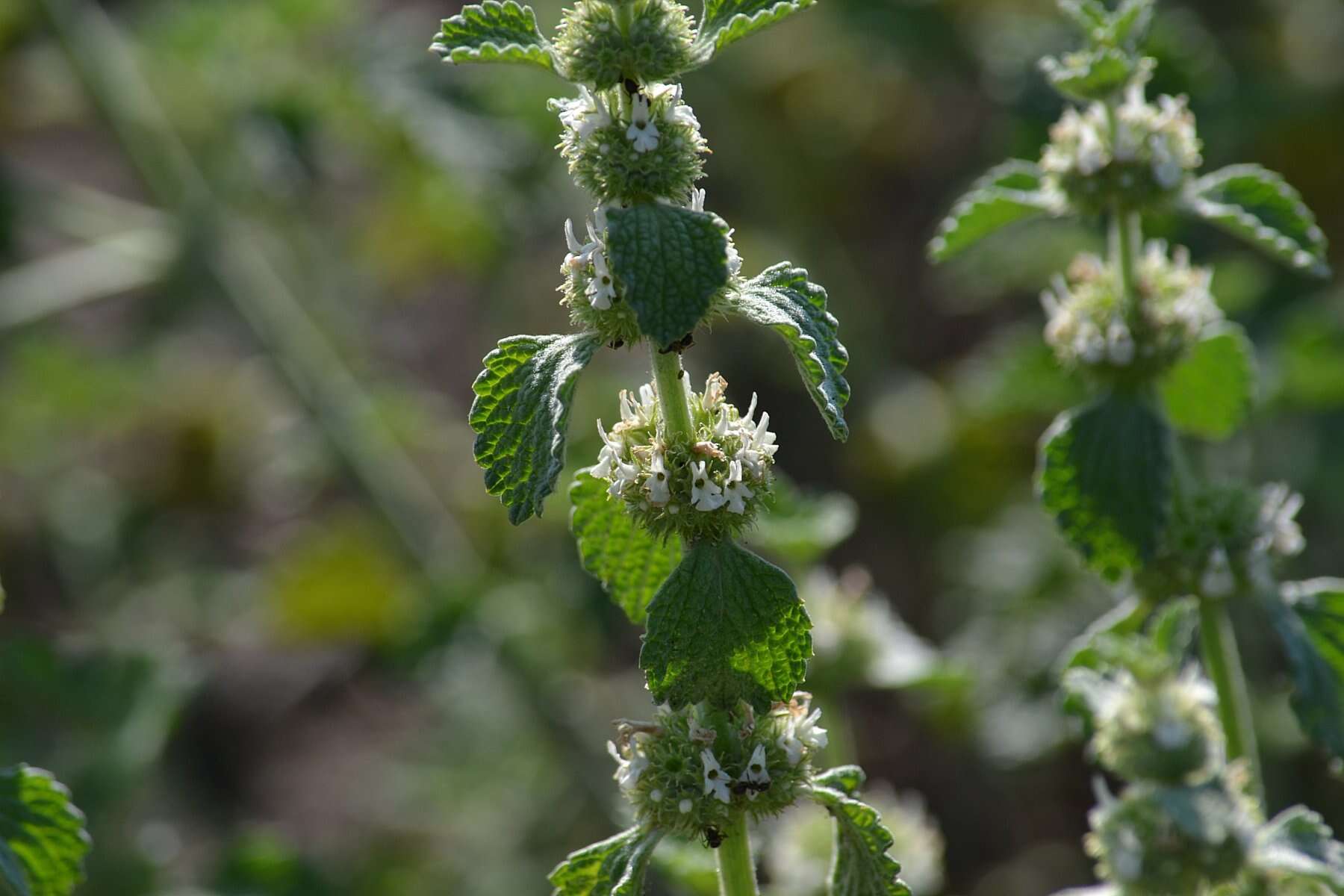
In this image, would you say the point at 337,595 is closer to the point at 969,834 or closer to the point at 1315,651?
the point at 969,834

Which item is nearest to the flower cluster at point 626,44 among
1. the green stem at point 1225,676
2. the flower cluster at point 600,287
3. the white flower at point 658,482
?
the flower cluster at point 600,287

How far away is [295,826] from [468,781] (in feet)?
3.17

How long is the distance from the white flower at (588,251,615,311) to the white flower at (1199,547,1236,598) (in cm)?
119

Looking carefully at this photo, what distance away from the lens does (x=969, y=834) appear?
16.3 ft

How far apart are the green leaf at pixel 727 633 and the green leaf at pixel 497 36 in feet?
2.19

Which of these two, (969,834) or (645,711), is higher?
(645,711)

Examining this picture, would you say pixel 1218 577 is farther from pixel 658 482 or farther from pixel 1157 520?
pixel 658 482

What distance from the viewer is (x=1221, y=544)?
96.5 inches

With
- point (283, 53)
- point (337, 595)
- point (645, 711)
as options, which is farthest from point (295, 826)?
point (283, 53)

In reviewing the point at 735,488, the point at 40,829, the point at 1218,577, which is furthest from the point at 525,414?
the point at 1218,577

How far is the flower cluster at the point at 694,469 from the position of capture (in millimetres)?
1873

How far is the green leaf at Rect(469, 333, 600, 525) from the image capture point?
5.64ft

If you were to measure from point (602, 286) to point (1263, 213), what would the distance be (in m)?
1.23

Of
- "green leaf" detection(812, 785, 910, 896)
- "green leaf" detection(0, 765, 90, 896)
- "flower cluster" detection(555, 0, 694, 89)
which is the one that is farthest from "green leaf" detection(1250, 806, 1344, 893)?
"green leaf" detection(0, 765, 90, 896)
